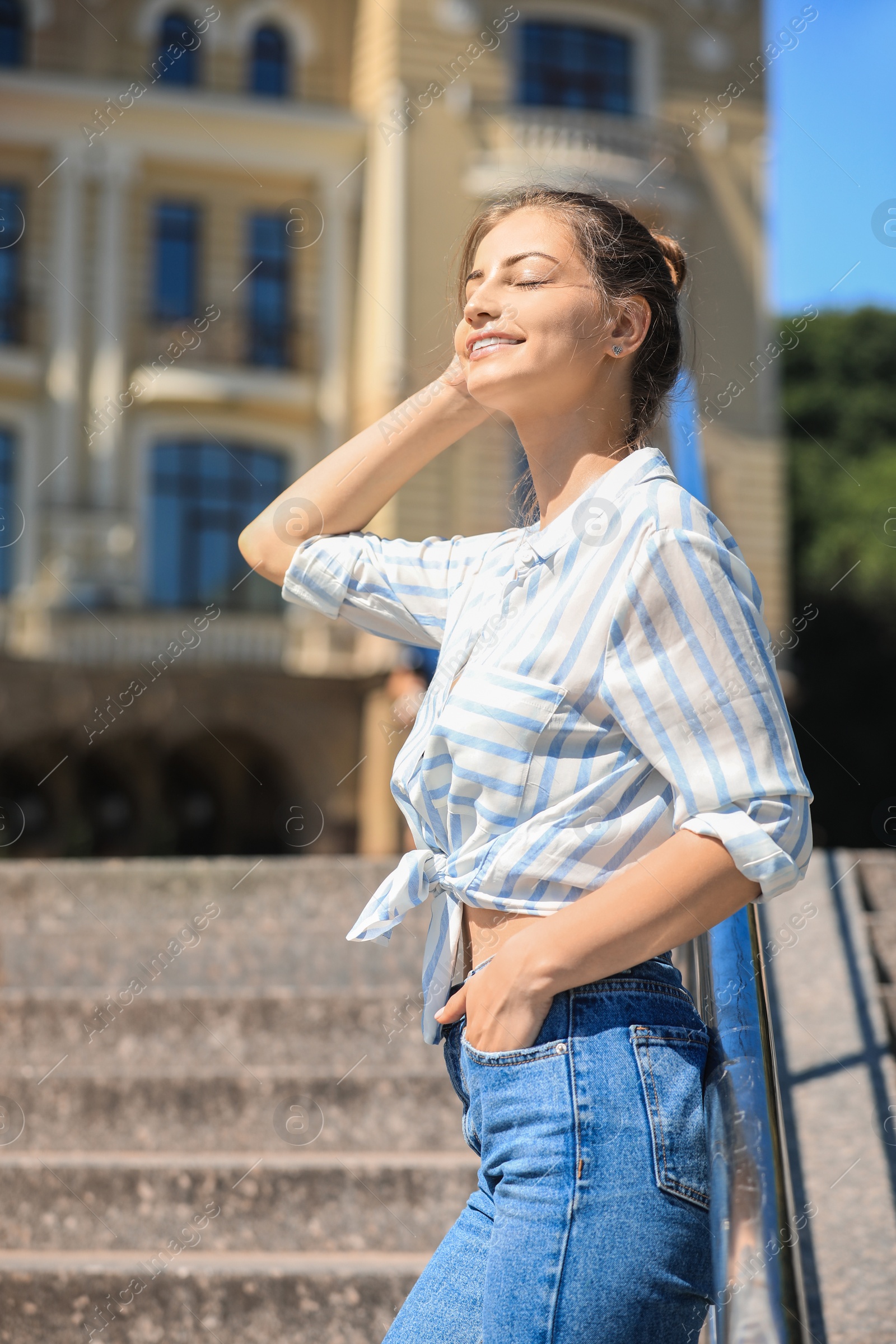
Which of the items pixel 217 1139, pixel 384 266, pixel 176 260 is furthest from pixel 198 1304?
pixel 176 260

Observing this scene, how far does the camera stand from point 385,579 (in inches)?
68.9

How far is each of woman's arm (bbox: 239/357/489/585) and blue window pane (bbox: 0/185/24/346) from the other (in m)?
16.4

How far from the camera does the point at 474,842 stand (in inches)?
53.9

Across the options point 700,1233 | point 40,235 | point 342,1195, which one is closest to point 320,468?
point 700,1233

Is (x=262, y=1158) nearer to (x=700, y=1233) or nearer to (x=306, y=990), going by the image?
(x=306, y=990)

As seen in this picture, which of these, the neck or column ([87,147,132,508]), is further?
column ([87,147,132,508])

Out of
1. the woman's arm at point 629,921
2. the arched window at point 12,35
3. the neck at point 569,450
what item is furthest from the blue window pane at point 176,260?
the woman's arm at point 629,921

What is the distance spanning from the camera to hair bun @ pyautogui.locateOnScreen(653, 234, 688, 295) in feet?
5.27

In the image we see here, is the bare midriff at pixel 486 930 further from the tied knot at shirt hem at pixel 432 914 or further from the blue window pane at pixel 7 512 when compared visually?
the blue window pane at pixel 7 512

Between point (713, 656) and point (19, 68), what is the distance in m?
18.3

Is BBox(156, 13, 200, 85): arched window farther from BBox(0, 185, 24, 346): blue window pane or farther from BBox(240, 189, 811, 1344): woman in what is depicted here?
BBox(240, 189, 811, 1344): woman

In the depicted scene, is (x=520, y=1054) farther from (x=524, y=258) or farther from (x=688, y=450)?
(x=688, y=450)

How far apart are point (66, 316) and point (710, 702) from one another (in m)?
17.1

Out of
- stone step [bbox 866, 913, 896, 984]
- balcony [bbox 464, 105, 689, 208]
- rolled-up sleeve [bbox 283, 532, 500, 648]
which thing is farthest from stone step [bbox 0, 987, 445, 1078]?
balcony [bbox 464, 105, 689, 208]
